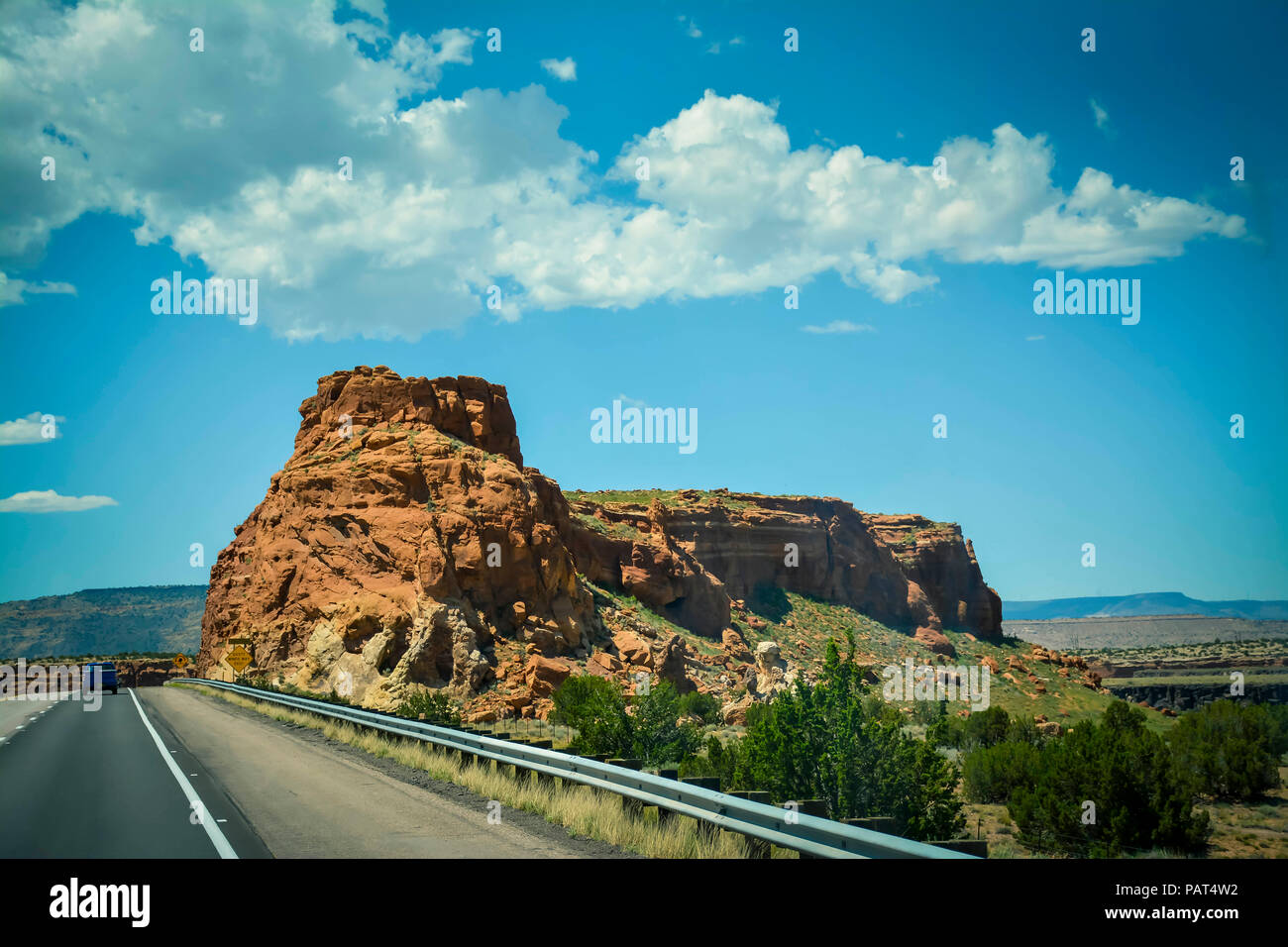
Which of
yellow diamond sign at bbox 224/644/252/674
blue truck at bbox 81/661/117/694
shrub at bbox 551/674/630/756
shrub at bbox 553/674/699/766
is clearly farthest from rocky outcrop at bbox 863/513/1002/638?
shrub at bbox 551/674/630/756

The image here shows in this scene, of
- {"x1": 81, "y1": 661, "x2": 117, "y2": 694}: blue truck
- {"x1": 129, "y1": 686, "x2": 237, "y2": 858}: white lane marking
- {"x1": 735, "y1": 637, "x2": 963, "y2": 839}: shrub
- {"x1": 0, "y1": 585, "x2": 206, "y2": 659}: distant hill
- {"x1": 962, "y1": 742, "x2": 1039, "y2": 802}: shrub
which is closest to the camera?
{"x1": 129, "y1": 686, "x2": 237, "y2": 858}: white lane marking

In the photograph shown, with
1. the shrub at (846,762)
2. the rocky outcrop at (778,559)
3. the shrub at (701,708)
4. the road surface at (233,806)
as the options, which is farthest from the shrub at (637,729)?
the rocky outcrop at (778,559)

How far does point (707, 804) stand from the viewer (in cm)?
921

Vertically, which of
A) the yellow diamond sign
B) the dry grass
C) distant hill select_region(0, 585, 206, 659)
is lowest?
distant hill select_region(0, 585, 206, 659)

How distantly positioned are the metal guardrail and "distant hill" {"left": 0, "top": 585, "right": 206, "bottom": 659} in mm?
145150

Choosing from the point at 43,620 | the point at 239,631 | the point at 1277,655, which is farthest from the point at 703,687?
the point at 43,620

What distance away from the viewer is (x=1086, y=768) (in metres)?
15.7

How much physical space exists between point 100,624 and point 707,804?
176 meters

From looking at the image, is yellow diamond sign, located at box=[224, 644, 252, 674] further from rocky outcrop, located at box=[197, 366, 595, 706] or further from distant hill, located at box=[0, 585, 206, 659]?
distant hill, located at box=[0, 585, 206, 659]

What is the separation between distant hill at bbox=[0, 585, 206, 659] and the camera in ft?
478

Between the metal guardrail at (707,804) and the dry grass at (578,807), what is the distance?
0.18m

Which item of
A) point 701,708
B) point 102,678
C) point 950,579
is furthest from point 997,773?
point 950,579

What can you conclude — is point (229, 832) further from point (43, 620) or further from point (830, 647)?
point (43, 620)

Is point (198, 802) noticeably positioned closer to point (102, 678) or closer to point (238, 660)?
point (238, 660)
